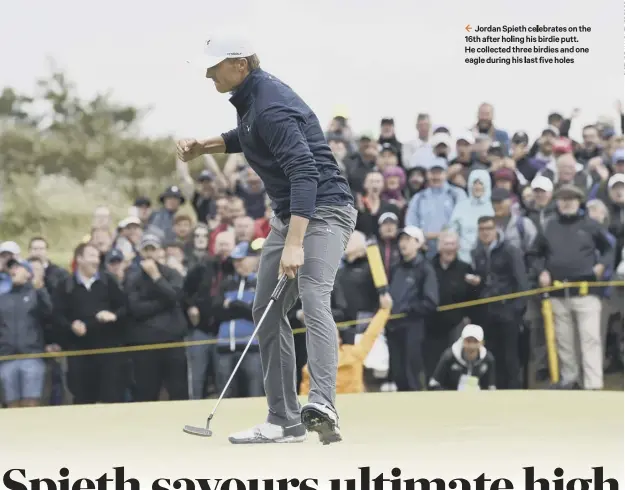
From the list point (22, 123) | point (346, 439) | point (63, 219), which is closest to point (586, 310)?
point (346, 439)

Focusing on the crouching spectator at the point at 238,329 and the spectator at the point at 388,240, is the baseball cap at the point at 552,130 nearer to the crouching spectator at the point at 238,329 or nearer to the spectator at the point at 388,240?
the spectator at the point at 388,240

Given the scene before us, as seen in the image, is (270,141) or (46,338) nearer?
(270,141)

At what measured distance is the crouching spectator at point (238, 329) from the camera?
476 inches

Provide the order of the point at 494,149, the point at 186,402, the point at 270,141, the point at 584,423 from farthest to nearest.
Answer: the point at 494,149
the point at 186,402
the point at 584,423
the point at 270,141

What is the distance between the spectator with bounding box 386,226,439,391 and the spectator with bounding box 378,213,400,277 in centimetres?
7

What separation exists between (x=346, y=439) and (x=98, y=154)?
1658 centimetres

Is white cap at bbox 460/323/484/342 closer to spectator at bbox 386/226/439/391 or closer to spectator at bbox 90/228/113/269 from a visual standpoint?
spectator at bbox 386/226/439/391

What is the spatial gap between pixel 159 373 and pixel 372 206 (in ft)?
8.07

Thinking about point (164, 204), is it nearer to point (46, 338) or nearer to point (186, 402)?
point (46, 338)

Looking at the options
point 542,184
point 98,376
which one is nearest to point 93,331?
point 98,376

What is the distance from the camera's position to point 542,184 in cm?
1327

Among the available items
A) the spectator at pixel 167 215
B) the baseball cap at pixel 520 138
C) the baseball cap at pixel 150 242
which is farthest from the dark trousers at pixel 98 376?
the baseball cap at pixel 520 138

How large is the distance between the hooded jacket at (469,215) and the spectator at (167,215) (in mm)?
2645

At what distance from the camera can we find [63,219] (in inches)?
827
